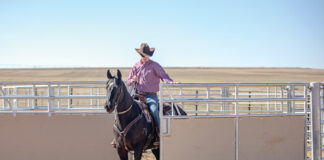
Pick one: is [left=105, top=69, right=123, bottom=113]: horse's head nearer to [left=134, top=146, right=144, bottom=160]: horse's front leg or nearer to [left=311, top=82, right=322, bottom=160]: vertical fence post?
[left=134, top=146, right=144, bottom=160]: horse's front leg

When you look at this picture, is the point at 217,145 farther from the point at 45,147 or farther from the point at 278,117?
the point at 45,147

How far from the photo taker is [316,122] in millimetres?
5238

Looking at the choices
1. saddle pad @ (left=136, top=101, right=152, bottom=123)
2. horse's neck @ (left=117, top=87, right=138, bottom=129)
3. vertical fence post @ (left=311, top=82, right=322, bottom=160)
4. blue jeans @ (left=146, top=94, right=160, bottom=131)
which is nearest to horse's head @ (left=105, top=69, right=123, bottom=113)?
horse's neck @ (left=117, top=87, right=138, bottom=129)

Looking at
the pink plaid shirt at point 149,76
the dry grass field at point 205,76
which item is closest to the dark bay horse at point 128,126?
the pink plaid shirt at point 149,76

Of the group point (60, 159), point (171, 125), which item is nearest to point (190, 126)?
point (171, 125)

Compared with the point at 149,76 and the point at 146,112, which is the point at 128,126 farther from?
the point at 149,76

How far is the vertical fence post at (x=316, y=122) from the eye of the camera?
519 cm

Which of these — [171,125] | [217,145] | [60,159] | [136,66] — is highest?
[136,66]

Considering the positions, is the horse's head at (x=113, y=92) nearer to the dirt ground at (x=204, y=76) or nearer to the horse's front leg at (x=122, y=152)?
the horse's front leg at (x=122, y=152)

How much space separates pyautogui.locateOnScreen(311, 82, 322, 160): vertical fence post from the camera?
519cm

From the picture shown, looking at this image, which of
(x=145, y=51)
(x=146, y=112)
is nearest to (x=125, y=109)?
(x=146, y=112)

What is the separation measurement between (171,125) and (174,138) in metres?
0.22

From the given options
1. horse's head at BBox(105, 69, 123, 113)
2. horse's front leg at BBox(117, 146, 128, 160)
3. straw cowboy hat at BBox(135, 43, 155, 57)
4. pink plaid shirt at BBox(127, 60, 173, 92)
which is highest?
straw cowboy hat at BBox(135, 43, 155, 57)

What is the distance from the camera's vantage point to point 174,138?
212 inches
